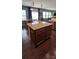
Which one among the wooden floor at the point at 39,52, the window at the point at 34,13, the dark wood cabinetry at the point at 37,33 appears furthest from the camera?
the window at the point at 34,13

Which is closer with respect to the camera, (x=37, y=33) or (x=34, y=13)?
(x=37, y=33)

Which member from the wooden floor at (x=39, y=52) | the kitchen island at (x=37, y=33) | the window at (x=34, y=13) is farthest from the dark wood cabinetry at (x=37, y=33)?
the window at (x=34, y=13)

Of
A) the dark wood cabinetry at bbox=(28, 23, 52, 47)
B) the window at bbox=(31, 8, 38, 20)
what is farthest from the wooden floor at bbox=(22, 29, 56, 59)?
the window at bbox=(31, 8, 38, 20)

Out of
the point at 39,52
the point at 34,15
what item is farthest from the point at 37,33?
the point at 34,15

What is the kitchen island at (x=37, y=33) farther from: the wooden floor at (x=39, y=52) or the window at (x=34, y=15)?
the window at (x=34, y=15)

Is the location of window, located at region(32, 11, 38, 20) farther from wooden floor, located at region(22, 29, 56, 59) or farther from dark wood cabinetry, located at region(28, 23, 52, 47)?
wooden floor, located at region(22, 29, 56, 59)

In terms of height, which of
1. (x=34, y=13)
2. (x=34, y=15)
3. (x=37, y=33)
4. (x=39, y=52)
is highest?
(x=34, y=13)

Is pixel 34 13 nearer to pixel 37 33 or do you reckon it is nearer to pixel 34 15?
pixel 34 15

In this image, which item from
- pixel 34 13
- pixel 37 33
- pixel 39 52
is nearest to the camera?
pixel 39 52

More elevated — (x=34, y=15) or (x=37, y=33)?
(x=34, y=15)
